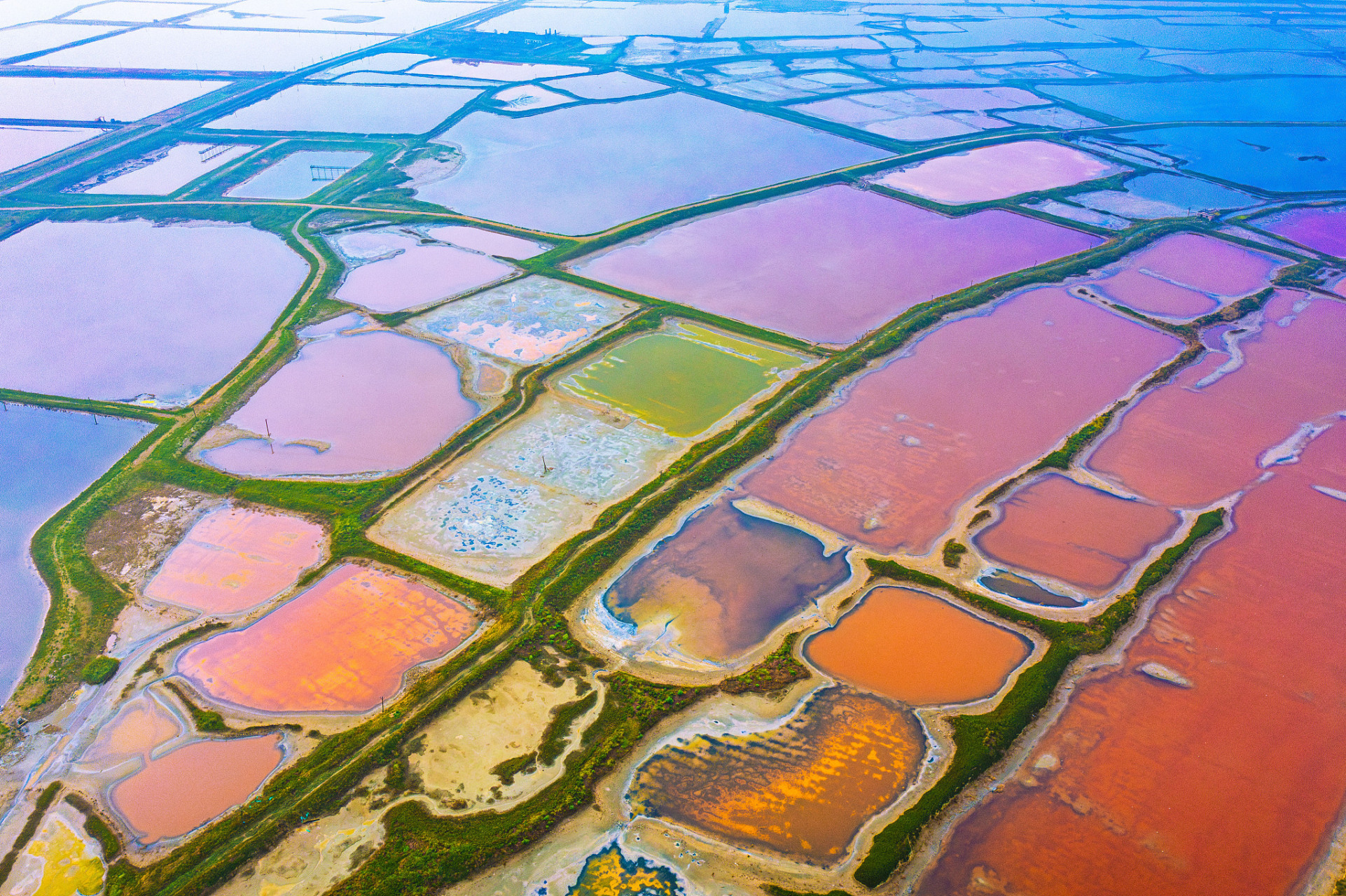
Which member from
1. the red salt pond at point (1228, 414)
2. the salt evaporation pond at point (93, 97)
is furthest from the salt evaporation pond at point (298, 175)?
the red salt pond at point (1228, 414)

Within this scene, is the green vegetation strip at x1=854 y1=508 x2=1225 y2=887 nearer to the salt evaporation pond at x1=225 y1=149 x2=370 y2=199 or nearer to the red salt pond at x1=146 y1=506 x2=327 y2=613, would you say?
the red salt pond at x1=146 y1=506 x2=327 y2=613

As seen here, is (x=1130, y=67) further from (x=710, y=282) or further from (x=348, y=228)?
(x=348, y=228)

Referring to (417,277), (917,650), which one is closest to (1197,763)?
(917,650)

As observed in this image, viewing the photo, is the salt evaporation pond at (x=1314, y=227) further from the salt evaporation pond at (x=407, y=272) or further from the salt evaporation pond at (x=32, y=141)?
the salt evaporation pond at (x=32, y=141)

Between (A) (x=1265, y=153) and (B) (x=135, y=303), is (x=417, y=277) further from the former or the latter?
(A) (x=1265, y=153)

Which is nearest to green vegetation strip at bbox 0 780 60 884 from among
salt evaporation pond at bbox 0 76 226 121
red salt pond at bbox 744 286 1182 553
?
red salt pond at bbox 744 286 1182 553

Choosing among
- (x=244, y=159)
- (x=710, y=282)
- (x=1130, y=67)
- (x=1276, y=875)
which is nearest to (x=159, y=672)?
(x=1276, y=875)

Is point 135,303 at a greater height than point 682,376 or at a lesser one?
lesser
